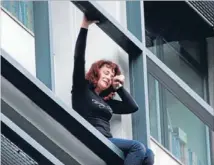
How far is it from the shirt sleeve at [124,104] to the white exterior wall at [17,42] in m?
0.58

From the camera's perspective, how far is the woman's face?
931 centimetres

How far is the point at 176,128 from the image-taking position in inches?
432

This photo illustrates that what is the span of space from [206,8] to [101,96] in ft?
6.87

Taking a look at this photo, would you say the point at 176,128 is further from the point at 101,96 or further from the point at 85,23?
the point at 85,23

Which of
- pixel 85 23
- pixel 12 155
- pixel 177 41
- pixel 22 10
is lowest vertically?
pixel 12 155

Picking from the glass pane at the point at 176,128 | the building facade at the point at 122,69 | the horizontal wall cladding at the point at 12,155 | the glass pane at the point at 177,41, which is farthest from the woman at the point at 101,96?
the glass pane at the point at 177,41

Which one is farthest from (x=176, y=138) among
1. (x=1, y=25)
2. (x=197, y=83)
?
(x=1, y=25)

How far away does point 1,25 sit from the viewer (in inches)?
373

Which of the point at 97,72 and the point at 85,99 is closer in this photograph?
the point at 85,99

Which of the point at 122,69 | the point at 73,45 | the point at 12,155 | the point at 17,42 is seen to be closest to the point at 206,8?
the point at 122,69

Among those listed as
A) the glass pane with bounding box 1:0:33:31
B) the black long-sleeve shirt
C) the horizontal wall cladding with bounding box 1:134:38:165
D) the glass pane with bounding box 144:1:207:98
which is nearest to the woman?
the black long-sleeve shirt

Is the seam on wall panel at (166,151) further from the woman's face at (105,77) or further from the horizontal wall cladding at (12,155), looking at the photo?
the horizontal wall cladding at (12,155)

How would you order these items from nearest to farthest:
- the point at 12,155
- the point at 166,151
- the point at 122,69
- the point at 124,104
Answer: the point at 12,155 → the point at 124,104 → the point at 122,69 → the point at 166,151

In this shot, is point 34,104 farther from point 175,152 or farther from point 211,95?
point 211,95
